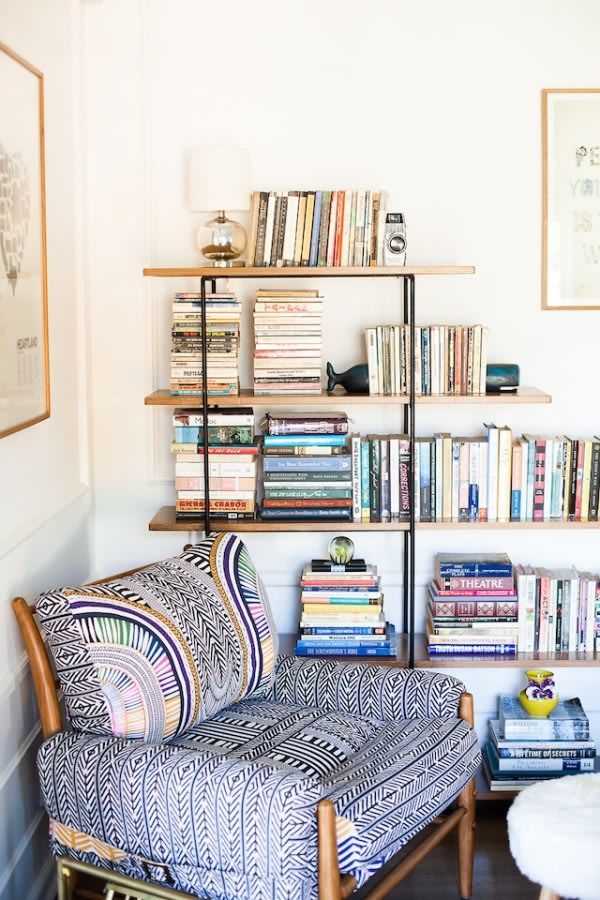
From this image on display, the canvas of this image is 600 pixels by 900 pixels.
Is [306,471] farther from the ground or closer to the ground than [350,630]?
farther from the ground

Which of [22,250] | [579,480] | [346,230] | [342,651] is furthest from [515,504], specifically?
[22,250]

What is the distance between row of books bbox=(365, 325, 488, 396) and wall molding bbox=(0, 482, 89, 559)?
944 millimetres

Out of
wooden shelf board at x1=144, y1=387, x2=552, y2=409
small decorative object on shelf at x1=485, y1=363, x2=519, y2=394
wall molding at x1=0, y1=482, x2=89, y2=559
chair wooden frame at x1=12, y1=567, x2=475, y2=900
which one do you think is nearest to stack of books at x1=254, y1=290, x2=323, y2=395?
wooden shelf board at x1=144, y1=387, x2=552, y2=409

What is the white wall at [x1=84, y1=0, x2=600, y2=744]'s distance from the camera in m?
3.44

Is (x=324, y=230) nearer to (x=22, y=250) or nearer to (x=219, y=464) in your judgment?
(x=219, y=464)

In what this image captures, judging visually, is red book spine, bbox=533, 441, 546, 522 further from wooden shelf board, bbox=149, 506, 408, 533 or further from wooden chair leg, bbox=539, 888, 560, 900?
wooden chair leg, bbox=539, 888, 560, 900

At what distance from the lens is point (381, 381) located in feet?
10.8

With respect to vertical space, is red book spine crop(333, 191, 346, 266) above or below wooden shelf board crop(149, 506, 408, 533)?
above

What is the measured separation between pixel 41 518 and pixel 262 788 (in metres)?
1.06

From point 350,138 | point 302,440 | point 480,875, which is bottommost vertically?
point 480,875

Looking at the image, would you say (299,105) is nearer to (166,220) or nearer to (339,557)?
(166,220)

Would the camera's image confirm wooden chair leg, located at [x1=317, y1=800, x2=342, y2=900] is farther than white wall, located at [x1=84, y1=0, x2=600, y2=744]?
No

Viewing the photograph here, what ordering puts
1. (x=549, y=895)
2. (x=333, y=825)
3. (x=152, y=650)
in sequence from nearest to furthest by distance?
1. (x=333, y=825)
2. (x=549, y=895)
3. (x=152, y=650)

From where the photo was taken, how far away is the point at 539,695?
339 centimetres
